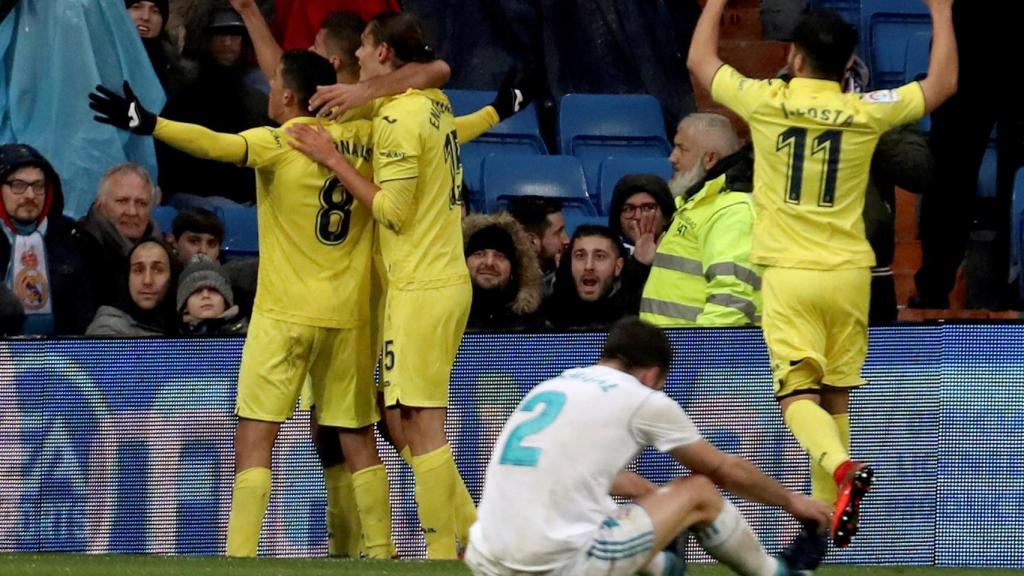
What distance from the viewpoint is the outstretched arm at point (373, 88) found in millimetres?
9883

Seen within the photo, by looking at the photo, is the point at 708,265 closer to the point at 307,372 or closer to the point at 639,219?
the point at 639,219

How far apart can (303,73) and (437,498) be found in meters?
2.02

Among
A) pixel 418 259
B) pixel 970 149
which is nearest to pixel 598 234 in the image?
pixel 418 259

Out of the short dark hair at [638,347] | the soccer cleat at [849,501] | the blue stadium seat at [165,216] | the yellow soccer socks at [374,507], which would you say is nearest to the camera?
the short dark hair at [638,347]

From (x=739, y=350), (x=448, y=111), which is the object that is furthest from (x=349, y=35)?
(x=739, y=350)

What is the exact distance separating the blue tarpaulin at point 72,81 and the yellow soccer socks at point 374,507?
3.82 metres

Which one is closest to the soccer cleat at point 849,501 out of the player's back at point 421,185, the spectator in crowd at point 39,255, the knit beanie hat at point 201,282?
the player's back at point 421,185

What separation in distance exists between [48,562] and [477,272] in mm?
3025

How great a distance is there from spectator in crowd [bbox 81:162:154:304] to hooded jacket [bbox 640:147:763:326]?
10.0 ft

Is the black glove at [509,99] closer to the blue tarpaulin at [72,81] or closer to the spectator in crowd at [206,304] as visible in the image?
the spectator in crowd at [206,304]

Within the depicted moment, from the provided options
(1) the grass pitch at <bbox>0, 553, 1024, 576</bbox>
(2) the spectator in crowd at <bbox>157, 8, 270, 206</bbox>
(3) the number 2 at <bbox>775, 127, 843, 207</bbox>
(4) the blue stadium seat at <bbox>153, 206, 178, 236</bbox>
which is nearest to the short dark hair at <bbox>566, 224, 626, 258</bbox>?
(1) the grass pitch at <bbox>0, 553, 1024, 576</bbox>

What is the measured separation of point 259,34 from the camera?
11867mm

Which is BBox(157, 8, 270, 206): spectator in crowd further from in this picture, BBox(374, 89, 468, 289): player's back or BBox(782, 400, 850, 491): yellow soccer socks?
BBox(782, 400, 850, 491): yellow soccer socks

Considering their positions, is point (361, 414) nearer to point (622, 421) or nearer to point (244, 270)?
point (244, 270)
